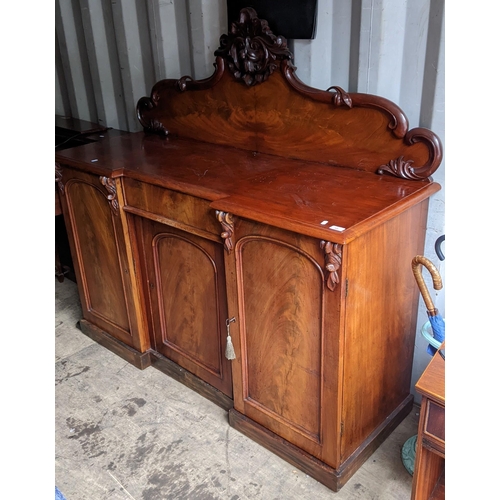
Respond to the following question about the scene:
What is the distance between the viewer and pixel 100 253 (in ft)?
7.75

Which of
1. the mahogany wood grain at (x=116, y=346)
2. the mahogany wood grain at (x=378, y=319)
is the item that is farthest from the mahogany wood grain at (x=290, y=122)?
the mahogany wood grain at (x=116, y=346)

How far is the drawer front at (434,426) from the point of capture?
1.21 meters

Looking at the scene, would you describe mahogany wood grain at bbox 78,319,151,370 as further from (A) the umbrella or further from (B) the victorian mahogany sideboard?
(A) the umbrella

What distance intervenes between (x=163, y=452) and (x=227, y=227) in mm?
929

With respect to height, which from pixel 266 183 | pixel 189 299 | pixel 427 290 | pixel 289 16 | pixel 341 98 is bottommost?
pixel 189 299

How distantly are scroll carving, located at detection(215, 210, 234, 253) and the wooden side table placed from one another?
71 cm

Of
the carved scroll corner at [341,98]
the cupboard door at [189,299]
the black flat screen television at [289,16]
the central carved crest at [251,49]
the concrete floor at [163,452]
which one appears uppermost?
the black flat screen television at [289,16]

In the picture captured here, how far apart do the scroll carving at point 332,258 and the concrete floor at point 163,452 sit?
2.65 feet

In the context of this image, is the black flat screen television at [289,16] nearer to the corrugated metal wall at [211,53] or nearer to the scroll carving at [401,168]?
the corrugated metal wall at [211,53]

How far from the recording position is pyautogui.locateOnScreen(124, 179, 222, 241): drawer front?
1.77 metres

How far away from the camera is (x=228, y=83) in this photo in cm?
214

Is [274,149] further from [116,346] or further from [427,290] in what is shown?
[116,346]

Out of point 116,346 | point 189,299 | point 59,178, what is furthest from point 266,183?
point 116,346
